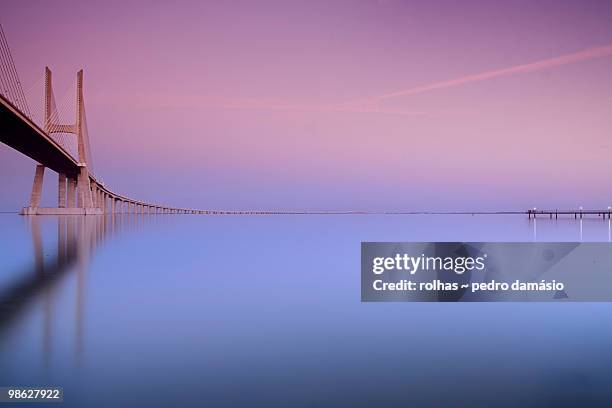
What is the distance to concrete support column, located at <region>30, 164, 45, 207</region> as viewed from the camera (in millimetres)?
66562

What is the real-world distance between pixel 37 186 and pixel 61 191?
2995mm

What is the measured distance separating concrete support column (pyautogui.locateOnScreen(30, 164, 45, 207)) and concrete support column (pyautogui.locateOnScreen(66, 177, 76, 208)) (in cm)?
348

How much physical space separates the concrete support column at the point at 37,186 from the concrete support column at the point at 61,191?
2222mm

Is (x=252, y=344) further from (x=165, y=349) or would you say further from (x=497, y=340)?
(x=497, y=340)

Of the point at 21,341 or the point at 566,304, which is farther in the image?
the point at 566,304

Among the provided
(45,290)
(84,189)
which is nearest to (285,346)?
(45,290)

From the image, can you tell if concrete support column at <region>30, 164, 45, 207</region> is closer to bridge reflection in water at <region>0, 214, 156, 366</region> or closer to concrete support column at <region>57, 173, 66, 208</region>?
concrete support column at <region>57, 173, 66, 208</region>

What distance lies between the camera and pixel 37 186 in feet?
219

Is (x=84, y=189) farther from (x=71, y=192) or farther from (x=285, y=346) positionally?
(x=285, y=346)

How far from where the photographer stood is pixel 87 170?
207 ft

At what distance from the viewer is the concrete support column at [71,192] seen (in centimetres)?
6806

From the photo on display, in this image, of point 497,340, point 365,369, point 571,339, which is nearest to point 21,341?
point 365,369

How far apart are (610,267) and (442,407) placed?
29.6 feet

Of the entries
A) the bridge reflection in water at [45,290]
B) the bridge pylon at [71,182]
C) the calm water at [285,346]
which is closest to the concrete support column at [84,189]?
the bridge pylon at [71,182]
